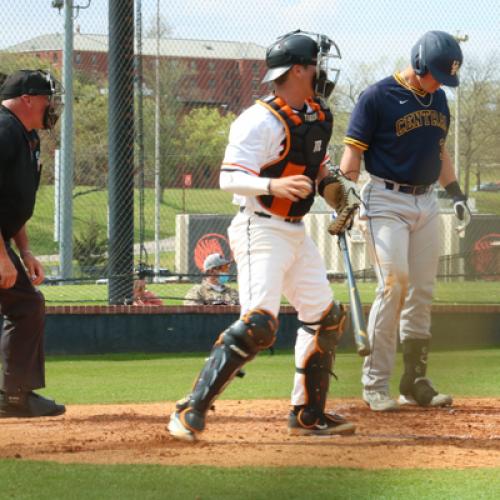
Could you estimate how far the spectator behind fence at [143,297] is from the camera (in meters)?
10.5

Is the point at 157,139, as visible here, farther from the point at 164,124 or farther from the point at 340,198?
the point at 340,198

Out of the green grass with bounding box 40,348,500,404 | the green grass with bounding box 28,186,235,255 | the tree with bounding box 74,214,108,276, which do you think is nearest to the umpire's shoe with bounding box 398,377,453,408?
the green grass with bounding box 40,348,500,404

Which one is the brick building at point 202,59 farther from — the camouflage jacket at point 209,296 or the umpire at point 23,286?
the umpire at point 23,286

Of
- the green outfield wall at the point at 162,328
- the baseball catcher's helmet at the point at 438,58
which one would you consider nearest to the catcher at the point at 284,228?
the baseball catcher's helmet at the point at 438,58

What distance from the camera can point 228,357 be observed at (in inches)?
195

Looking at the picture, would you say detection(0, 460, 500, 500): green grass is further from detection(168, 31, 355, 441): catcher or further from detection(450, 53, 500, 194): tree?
detection(450, 53, 500, 194): tree

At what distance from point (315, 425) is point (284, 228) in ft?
3.24

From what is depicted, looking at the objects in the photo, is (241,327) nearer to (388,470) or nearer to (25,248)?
(388,470)

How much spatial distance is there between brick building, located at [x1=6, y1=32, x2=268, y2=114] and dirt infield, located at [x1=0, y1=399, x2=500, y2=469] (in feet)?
17.6

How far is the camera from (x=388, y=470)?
14.4 feet

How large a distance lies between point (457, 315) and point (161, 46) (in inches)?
155

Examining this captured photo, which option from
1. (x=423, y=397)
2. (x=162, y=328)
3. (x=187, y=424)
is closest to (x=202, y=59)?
(x=162, y=328)

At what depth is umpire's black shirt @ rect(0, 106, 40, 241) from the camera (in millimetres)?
5465

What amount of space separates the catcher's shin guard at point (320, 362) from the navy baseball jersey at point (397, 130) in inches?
50.3
